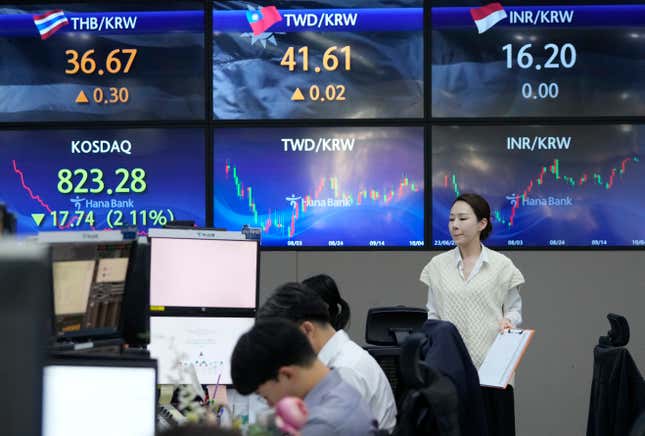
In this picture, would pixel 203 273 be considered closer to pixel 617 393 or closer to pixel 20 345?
pixel 617 393

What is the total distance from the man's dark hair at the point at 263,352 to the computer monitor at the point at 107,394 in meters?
0.27

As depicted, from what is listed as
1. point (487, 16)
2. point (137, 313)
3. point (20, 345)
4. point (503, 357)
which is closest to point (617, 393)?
point (503, 357)

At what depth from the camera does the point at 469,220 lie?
4.45m

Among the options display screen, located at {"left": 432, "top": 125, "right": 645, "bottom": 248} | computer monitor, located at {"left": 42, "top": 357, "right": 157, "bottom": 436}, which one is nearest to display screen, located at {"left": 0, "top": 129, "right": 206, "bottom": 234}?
display screen, located at {"left": 432, "top": 125, "right": 645, "bottom": 248}

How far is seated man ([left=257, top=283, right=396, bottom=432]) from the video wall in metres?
2.65

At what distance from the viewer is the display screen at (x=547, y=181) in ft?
17.9

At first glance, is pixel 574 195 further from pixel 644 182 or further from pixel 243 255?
pixel 243 255

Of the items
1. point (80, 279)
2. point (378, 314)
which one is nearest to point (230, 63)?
point (378, 314)

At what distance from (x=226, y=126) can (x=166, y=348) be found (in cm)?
223

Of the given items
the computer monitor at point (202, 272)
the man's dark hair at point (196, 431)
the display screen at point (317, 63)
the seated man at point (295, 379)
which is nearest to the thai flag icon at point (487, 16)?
the display screen at point (317, 63)

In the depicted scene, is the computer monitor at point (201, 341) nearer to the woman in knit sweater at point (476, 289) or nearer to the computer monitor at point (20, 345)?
the woman in knit sweater at point (476, 289)

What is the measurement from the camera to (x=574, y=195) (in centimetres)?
545

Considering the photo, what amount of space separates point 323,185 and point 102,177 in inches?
49.4

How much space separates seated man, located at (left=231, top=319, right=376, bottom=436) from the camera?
1888 mm
